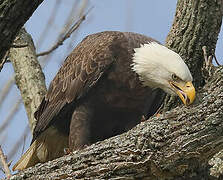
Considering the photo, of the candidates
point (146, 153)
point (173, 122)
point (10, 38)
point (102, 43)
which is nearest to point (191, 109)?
point (173, 122)

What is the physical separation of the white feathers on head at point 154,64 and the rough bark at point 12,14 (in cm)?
204

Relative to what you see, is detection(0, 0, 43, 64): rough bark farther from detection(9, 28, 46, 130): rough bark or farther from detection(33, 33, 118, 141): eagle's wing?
detection(9, 28, 46, 130): rough bark

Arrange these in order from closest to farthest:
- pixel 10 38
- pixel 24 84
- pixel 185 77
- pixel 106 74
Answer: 1. pixel 10 38
2. pixel 185 77
3. pixel 106 74
4. pixel 24 84

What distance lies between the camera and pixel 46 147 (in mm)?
5738

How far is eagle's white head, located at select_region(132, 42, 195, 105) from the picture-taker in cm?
494

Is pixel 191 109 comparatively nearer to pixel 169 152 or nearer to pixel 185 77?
pixel 169 152

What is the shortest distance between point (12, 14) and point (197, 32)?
8.48ft

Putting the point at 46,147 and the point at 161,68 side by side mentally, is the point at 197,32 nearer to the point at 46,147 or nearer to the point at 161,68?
the point at 161,68

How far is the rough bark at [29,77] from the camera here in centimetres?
612

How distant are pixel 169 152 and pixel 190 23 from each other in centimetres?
219

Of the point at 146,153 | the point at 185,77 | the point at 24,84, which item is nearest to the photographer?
the point at 146,153

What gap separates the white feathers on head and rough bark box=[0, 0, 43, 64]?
204 centimetres

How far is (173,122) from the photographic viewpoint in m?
3.71

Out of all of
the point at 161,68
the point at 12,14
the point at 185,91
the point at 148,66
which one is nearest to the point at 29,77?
the point at 148,66
